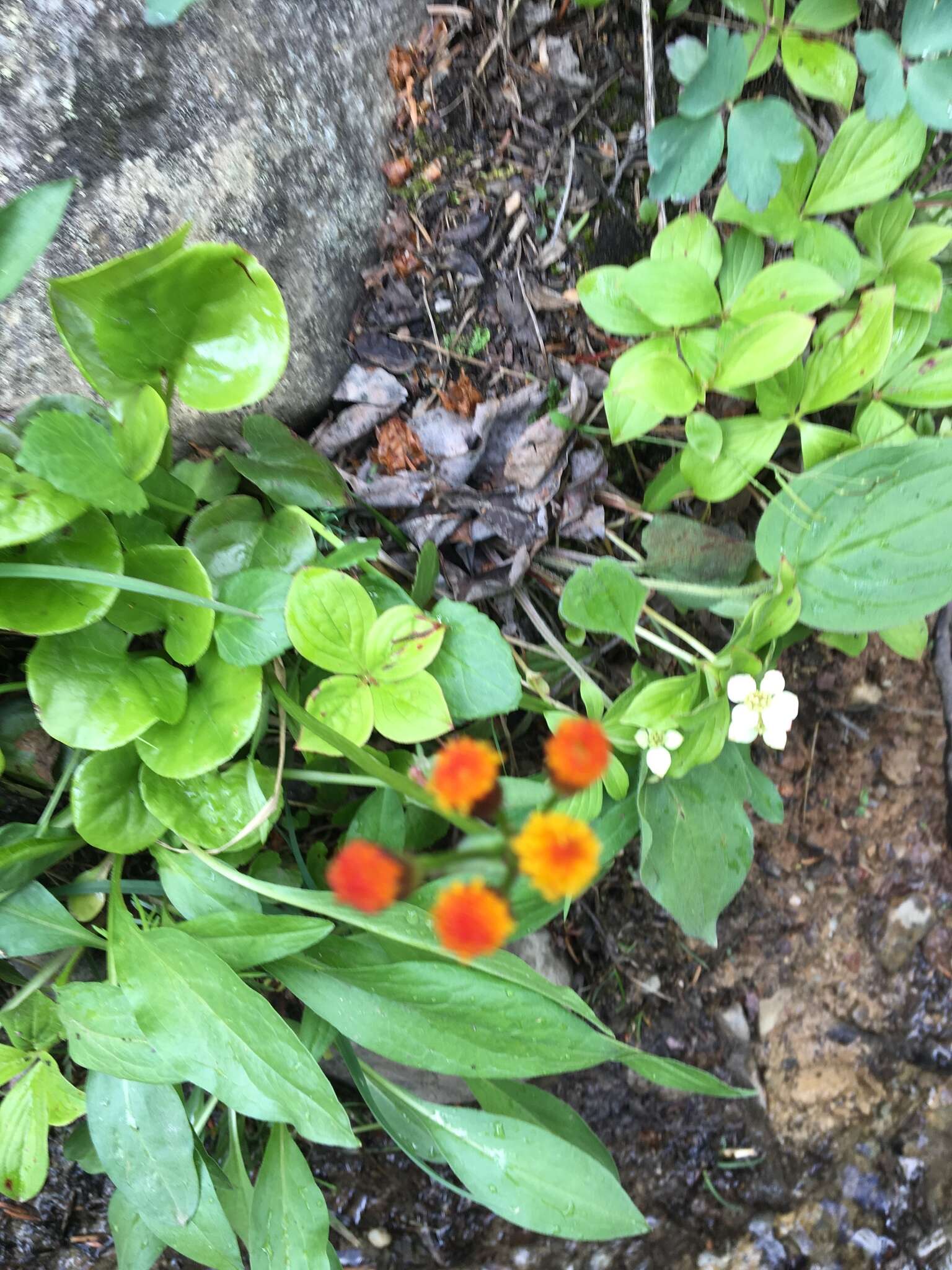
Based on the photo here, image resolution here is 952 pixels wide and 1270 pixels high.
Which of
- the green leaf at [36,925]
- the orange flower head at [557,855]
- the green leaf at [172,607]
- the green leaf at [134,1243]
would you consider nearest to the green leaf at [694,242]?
the green leaf at [172,607]

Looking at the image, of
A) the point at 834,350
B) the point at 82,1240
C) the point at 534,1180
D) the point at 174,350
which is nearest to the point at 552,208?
the point at 834,350

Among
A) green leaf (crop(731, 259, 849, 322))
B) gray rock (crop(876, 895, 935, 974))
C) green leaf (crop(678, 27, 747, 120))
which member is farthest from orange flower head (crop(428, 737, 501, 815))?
gray rock (crop(876, 895, 935, 974))

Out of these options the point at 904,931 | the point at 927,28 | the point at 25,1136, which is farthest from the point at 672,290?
the point at 25,1136

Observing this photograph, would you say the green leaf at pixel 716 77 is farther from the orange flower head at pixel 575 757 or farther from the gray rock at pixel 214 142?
the orange flower head at pixel 575 757

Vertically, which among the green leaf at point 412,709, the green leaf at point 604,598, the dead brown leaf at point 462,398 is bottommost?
the green leaf at point 412,709

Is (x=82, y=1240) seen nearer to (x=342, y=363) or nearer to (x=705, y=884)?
(x=705, y=884)

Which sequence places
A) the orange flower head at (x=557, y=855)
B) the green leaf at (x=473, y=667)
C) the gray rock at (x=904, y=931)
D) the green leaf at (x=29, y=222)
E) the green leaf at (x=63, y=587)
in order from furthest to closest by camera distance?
the gray rock at (x=904, y=931)
the green leaf at (x=473, y=667)
the green leaf at (x=63, y=587)
the green leaf at (x=29, y=222)
the orange flower head at (x=557, y=855)

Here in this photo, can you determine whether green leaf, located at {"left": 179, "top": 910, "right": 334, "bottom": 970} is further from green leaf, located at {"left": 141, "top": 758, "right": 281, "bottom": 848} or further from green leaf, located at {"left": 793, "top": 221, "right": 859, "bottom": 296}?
green leaf, located at {"left": 793, "top": 221, "right": 859, "bottom": 296}
